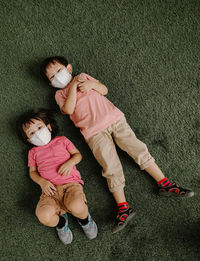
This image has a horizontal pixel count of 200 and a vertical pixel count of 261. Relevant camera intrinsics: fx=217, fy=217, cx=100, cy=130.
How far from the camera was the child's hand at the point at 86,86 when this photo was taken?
1.32 m

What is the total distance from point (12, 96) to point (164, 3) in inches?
46.3

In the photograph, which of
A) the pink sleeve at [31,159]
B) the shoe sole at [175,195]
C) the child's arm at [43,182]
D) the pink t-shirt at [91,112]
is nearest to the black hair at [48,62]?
the pink t-shirt at [91,112]

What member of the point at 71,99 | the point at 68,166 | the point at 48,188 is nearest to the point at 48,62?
the point at 71,99

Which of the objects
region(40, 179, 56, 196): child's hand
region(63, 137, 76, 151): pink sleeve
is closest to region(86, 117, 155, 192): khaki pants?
region(63, 137, 76, 151): pink sleeve

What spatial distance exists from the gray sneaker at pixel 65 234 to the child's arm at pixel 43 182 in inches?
8.4

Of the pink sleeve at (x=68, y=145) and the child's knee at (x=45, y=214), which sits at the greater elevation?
the pink sleeve at (x=68, y=145)

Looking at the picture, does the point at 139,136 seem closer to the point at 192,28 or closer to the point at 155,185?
the point at 155,185

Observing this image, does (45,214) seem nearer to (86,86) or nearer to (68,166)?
(68,166)

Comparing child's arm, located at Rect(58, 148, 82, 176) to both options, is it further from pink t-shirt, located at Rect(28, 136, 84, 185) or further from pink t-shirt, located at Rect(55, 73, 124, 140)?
pink t-shirt, located at Rect(55, 73, 124, 140)

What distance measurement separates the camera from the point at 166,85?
144cm

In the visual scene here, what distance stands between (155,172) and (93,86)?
0.65 meters

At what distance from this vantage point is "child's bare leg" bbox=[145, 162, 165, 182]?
134 cm

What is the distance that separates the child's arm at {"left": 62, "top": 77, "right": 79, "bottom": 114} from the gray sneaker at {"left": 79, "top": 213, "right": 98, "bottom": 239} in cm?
68

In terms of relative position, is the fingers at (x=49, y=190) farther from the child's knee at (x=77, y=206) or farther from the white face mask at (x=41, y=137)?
the white face mask at (x=41, y=137)
